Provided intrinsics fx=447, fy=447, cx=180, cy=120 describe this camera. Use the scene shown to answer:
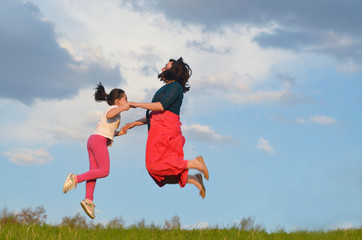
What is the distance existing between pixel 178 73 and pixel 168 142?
132cm

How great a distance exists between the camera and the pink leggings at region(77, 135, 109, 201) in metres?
8.20

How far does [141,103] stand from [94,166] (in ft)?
5.98

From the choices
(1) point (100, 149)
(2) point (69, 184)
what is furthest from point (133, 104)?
(2) point (69, 184)

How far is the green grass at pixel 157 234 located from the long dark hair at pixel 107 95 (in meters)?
2.55

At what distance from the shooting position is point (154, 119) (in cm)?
790

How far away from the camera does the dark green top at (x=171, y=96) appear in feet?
25.2

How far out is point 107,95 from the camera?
28.8 ft

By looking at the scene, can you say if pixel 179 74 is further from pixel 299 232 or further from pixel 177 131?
pixel 299 232

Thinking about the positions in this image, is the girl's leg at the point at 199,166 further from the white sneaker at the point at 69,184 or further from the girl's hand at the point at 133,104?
the white sneaker at the point at 69,184

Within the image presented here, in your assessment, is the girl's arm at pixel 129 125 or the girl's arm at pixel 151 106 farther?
the girl's arm at pixel 129 125

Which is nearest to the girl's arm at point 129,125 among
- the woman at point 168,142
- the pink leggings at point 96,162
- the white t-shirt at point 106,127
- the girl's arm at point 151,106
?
the white t-shirt at point 106,127

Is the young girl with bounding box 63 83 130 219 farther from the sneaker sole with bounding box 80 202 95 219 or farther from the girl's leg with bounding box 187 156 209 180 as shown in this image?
the girl's leg with bounding box 187 156 209 180

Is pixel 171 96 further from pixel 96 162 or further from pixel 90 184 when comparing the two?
pixel 90 184

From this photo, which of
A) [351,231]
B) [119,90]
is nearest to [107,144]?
[119,90]
